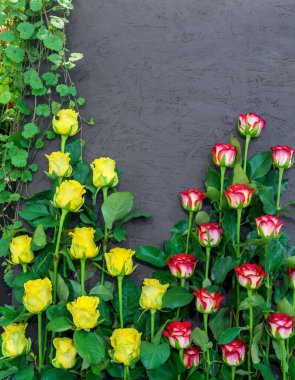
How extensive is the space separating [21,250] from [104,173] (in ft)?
1.12

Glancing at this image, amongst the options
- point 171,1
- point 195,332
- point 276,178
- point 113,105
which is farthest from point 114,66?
point 195,332

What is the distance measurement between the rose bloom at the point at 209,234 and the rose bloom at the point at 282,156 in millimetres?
254

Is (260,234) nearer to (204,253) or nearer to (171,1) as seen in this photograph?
(204,253)

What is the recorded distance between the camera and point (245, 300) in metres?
1.44

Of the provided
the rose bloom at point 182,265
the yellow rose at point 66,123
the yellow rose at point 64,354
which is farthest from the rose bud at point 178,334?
the yellow rose at point 66,123

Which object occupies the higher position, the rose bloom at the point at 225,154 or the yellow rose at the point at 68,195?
the rose bloom at the point at 225,154

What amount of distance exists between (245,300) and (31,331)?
688 millimetres

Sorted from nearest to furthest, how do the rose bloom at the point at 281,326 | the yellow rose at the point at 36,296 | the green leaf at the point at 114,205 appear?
the rose bloom at the point at 281,326 → the yellow rose at the point at 36,296 → the green leaf at the point at 114,205

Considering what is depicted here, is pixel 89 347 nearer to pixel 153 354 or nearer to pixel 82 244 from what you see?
pixel 153 354

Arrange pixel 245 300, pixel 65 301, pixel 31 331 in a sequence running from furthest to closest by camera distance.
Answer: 1. pixel 31 331
2. pixel 65 301
3. pixel 245 300

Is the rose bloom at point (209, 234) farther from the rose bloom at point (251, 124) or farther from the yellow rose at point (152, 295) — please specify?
the rose bloom at point (251, 124)

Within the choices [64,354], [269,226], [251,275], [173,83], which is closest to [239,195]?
[269,226]

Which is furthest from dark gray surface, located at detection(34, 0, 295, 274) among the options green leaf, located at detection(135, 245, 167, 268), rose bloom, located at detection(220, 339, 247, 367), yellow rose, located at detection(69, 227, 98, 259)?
rose bloom, located at detection(220, 339, 247, 367)

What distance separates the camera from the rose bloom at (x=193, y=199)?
1.58 metres
